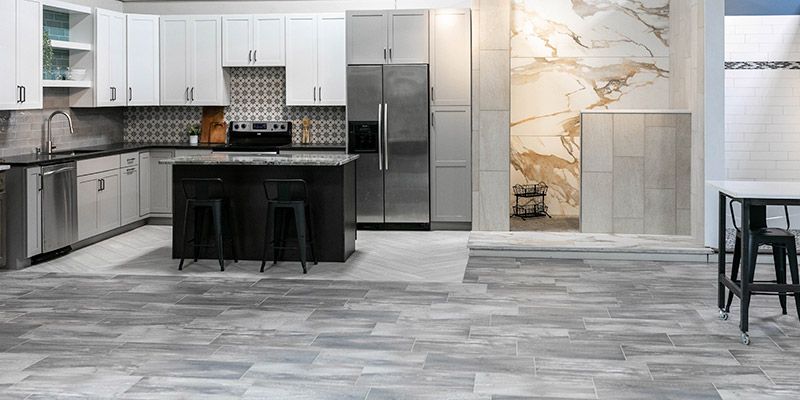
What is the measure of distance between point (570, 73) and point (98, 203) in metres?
5.43

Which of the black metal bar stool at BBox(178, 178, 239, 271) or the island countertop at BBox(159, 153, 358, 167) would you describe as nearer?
the island countertop at BBox(159, 153, 358, 167)

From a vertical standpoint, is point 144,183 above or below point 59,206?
above

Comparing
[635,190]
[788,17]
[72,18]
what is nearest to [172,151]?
[72,18]

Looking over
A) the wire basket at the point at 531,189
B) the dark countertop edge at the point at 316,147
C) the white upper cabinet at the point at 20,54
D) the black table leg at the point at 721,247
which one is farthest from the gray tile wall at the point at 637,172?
the white upper cabinet at the point at 20,54

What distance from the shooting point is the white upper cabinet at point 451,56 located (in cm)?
976

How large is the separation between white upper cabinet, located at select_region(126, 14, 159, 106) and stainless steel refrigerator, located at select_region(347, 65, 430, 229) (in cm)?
238

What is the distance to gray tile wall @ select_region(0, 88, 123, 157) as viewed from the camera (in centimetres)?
862

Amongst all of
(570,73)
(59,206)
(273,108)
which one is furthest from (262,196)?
(570,73)

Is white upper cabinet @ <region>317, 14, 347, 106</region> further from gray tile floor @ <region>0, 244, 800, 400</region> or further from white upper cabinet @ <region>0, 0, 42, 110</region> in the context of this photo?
gray tile floor @ <region>0, 244, 800, 400</region>

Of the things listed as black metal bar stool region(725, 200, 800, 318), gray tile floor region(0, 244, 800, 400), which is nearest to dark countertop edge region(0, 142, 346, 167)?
gray tile floor region(0, 244, 800, 400)

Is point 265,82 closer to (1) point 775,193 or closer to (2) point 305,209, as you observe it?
(2) point 305,209

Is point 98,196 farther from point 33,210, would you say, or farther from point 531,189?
point 531,189

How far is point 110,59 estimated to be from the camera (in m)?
9.80

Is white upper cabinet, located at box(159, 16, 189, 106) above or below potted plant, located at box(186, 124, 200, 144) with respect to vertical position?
above
